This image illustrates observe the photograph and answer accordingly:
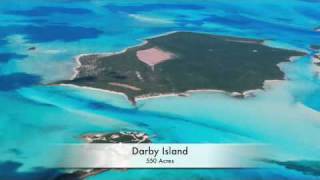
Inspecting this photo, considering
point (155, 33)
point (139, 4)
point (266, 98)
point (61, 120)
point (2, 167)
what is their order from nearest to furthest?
1. point (2, 167)
2. point (61, 120)
3. point (266, 98)
4. point (155, 33)
5. point (139, 4)

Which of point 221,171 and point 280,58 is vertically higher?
point 280,58

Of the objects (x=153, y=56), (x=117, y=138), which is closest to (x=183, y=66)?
(x=153, y=56)

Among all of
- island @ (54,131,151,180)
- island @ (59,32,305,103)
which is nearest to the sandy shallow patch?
island @ (59,32,305,103)

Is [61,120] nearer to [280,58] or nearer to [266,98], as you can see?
[266,98]

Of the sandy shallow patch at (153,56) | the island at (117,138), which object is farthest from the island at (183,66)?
the island at (117,138)

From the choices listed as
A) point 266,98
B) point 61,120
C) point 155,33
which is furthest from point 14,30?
point 266,98

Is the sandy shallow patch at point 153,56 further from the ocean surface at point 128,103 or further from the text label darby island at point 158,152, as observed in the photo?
the text label darby island at point 158,152

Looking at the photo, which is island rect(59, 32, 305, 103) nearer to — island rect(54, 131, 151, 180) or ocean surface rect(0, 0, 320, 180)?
ocean surface rect(0, 0, 320, 180)
